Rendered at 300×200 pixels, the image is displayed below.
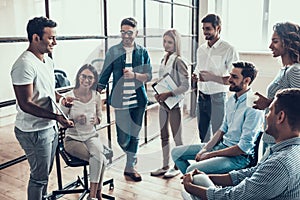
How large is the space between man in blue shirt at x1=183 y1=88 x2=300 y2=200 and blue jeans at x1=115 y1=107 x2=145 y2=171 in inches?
52.7

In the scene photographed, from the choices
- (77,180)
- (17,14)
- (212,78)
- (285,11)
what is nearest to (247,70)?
(212,78)

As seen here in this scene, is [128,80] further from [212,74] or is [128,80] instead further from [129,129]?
[212,74]

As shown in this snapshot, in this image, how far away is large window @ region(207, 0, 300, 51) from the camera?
14.2ft

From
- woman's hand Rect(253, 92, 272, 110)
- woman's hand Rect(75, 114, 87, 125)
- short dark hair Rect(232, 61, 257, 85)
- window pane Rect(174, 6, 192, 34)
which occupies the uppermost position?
window pane Rect(174, 6, 192, 34)

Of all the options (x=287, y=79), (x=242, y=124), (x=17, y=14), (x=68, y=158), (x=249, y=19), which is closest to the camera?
(x=287, y=79)

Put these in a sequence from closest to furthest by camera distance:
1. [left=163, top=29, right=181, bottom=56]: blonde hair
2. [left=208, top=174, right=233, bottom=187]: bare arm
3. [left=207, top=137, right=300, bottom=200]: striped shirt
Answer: [left=207, top=137, right=300, bottom=200]: striped shirt, [left=208, top=174, right=233, bottom=187]: bare arm, [left=163, top=29, right=181, bottom=56]: blonde hair

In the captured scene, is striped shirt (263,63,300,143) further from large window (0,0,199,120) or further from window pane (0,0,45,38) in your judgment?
window pane (0,0,45,38)

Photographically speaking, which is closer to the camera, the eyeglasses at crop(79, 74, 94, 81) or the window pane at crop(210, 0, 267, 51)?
the eyeglasses at crop(79, 74, 94, 81)

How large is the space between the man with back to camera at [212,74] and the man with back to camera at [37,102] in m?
1.28

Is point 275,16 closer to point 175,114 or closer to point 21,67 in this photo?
point 175,114

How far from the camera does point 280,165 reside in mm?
1106

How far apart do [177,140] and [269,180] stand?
1.60m

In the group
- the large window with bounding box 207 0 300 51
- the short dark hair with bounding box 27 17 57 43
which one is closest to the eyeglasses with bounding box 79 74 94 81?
the short dark hair with bounding box 27 17 57 43

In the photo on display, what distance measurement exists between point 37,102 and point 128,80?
925 millimetres
